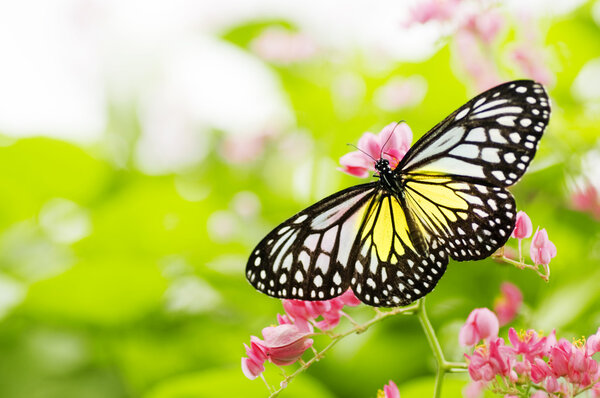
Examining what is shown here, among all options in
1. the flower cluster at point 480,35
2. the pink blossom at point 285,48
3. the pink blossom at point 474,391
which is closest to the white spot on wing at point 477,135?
the pink blossom at point 474,391

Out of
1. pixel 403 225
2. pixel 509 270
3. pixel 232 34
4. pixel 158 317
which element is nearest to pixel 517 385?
pixel 403 225

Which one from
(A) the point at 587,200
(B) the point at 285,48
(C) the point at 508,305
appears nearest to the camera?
(C) the point at 508,305

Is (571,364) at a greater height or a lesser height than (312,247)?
lesser

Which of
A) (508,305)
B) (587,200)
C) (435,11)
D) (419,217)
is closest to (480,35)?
(435,11)

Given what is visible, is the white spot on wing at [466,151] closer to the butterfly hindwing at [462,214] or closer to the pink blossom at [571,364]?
the butterfly hindwing at [462,214]

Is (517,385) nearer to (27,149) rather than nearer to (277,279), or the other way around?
(277,279)

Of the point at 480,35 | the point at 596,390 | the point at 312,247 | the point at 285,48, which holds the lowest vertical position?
the point at 596,390

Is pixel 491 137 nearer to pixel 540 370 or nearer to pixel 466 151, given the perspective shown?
pixel 466 151
